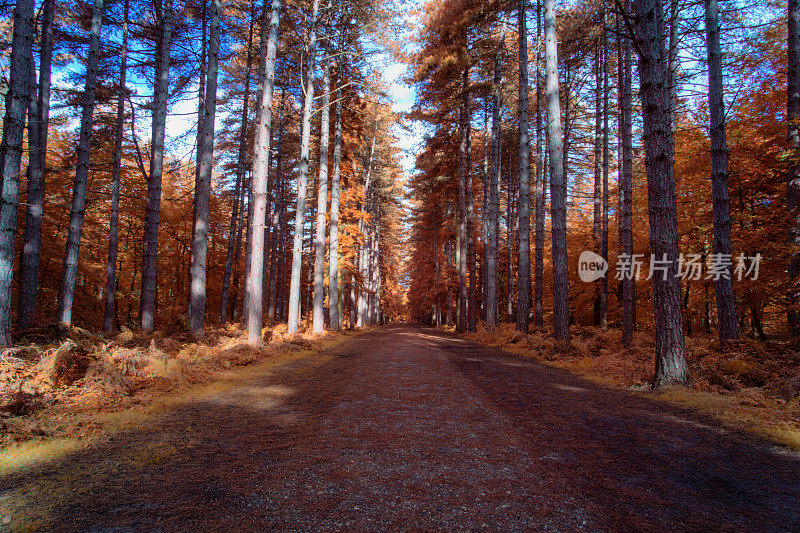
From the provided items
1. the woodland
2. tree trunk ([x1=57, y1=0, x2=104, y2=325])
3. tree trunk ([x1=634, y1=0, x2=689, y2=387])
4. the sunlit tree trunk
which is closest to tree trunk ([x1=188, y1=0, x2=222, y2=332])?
the woodland

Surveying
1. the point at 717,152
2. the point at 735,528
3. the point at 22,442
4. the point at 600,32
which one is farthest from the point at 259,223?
the point at 600,32

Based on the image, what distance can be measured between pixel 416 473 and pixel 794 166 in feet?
37.3

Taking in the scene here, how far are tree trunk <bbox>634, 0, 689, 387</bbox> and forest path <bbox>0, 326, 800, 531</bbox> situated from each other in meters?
1.47

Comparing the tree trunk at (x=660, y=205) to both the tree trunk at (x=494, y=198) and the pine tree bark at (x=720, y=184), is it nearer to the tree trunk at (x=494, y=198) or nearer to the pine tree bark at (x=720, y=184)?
the pine tree bark at (x=720, y=184)

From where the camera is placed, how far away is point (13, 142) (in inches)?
220

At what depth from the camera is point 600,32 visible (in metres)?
13.7

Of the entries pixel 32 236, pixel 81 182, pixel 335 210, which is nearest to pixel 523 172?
pixel 335 210

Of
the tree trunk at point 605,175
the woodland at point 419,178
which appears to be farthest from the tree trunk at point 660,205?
the tree trunk at point 605,175

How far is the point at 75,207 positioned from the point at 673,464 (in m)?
13.2

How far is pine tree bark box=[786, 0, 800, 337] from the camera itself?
26.1 ft

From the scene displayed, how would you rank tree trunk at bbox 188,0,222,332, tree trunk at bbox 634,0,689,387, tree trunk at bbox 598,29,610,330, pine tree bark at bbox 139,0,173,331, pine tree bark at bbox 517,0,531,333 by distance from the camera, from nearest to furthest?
tree trunk at bbox 634,0,689,387
tree trunk at bbox 188,0,222,332
pine tree bark at bbox 139,0,173,331
pine tree bark at bbox 517,0,531,333
tree trunk at bbox 598,29,610,330

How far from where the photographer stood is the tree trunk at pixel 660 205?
584cm
